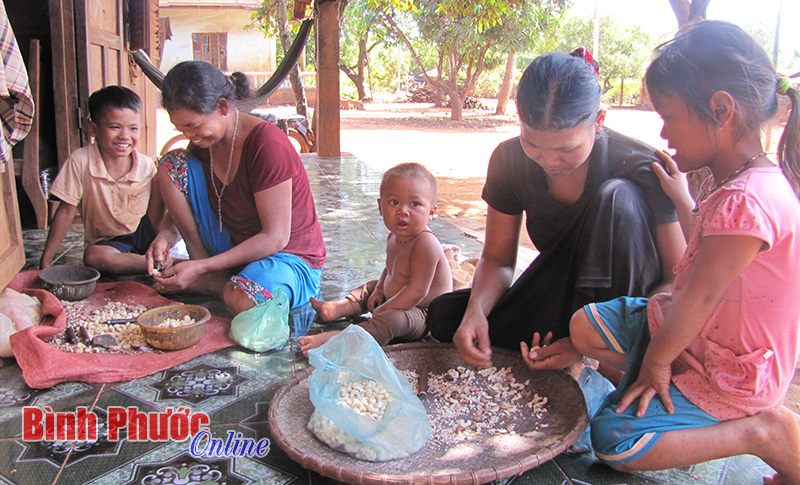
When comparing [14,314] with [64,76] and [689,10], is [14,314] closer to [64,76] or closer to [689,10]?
[64,76]

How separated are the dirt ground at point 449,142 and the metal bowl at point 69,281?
8.18 ft

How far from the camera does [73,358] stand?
77.4 inches

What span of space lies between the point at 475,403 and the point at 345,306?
0.91 metres

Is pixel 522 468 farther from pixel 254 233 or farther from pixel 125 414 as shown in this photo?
pixel 254 233

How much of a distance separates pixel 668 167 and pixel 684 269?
0.41 m

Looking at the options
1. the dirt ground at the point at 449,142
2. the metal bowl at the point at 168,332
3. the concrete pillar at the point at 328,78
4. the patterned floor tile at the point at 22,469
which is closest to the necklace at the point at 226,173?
the metal bowl at the point at 168,332

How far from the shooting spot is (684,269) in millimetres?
1438

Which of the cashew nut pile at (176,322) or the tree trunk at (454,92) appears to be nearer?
the cashew nut pile at (176,322)

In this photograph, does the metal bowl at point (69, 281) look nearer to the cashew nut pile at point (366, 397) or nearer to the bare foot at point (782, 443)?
the cashew nut pile at point (366, 397)

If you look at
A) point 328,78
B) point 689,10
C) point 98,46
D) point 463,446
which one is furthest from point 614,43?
point 463,446

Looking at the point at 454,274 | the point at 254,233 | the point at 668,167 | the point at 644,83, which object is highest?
the point at 644,83

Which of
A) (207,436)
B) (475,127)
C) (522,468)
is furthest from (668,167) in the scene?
(475,127)

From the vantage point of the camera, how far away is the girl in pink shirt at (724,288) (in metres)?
1.27

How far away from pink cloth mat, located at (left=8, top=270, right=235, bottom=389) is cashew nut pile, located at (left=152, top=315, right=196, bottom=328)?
0.08 meters
